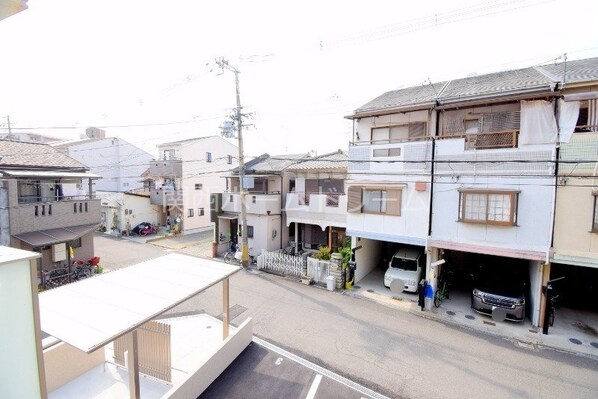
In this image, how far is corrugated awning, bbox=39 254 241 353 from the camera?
4.93m

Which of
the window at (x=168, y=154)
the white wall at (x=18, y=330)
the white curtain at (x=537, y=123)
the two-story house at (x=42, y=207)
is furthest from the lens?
the window at (x=168, y=154)

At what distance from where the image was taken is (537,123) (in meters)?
10.1

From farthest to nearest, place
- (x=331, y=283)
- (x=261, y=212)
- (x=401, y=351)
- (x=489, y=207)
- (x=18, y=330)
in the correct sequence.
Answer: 1. (x=261, y=212)
2. (x=331, y=283)
3. (x=489, y=207)
4. (x=401, y=351)
5. (x=18, y=330)

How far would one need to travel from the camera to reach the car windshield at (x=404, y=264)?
1430cm

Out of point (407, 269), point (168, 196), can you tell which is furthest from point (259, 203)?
point (168, 196)

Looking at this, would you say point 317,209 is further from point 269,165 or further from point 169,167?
point 169,167

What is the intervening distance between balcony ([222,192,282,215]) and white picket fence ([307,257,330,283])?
520 centimetres

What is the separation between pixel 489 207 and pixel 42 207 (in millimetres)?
20474

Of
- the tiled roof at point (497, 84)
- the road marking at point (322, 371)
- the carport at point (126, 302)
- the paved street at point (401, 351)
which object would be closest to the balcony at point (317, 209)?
the paved street at point (401, 351)

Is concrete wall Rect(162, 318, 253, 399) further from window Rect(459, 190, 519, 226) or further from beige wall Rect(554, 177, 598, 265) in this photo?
beige wall Rect(554, 177, 598, 265)

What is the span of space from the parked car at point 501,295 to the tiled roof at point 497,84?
24.8ft

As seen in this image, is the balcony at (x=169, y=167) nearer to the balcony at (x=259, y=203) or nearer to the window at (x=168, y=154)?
the window at (x=168, y=154)

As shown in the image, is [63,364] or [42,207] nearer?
[63,364]

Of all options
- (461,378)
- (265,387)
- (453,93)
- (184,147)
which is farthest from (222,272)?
(184,147)
